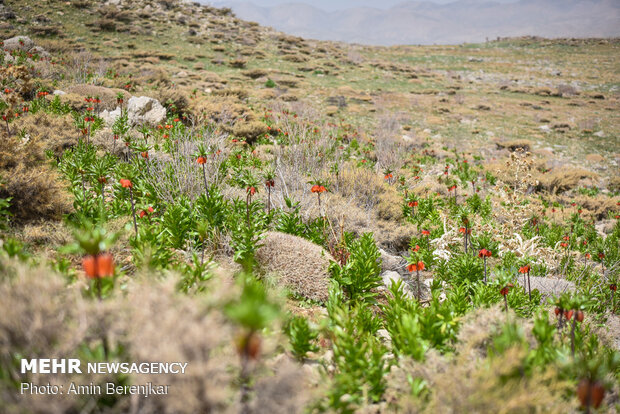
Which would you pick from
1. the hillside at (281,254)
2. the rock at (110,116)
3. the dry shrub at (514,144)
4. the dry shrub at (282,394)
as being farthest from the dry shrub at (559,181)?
the rock at (110,116)

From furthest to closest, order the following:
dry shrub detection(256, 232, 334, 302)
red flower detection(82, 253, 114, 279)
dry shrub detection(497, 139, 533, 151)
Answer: dry shrub detection(497, 139, 533, 151) → dry shrub detection(256, 232, 334, 302) → red flower detection(82, 253, 114, 279)

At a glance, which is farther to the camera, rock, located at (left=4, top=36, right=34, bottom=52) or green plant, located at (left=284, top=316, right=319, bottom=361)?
rock, located at (left=4, top=36, right=34, bottom=52)

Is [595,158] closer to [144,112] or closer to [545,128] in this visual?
[545,128]

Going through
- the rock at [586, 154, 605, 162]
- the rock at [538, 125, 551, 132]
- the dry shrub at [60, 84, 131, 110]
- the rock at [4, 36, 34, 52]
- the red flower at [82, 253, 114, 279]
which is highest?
the rock at [4, 36, 34, 52]

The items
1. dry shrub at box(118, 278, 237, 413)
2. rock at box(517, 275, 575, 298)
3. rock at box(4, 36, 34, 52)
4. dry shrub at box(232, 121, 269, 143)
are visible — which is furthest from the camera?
rock at box(4, 36, 34, 52)

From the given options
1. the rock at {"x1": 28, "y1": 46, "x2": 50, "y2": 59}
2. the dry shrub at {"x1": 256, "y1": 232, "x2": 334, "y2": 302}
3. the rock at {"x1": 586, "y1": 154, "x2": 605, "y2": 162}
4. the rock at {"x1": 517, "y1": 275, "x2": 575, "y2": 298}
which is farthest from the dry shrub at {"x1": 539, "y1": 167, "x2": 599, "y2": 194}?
the rock at {"x1": 28, "y1": 46, "x2": 50, "y2": 59}

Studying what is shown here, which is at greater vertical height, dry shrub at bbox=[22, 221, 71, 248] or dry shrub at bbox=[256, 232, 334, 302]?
dry shrub at bbox=[22, 221, 71, 248]

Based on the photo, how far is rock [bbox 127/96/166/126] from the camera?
911 cm

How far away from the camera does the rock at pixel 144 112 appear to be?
9.11 metres

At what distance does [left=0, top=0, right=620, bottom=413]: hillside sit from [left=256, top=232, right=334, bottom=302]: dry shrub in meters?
0.03

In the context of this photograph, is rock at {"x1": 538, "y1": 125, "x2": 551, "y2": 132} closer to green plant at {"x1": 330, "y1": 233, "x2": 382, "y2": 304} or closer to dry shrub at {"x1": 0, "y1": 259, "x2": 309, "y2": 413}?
green plant at {"x1": 330, "y1": 233, "x2": 382, "y2": 304}

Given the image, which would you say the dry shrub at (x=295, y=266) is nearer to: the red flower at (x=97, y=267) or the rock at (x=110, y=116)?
the red flower at (x=97, y=267)

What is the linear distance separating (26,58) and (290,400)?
1651cm

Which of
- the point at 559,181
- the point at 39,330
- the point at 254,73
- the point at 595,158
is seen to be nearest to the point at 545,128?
the point at 595,158
